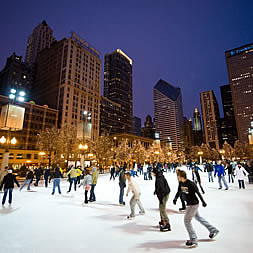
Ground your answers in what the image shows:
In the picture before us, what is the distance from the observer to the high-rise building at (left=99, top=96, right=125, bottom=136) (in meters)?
122

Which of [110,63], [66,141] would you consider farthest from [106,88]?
[66,141]

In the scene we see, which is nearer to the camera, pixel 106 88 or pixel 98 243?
pixel 98 243

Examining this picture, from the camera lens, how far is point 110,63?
558ft

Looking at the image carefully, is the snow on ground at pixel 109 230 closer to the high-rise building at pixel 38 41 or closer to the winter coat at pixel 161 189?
the winter coat at pixel 161 189

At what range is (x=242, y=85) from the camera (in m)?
150

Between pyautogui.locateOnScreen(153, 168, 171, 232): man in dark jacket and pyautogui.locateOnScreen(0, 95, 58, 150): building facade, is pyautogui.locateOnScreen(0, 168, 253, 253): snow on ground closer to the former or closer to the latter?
pyautogui.locateOnScreen(153, 168, 171, 232): man in dark jacket

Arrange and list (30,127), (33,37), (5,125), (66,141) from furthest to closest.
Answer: (33,37)
(30,127)
(66,141)
(5,125)

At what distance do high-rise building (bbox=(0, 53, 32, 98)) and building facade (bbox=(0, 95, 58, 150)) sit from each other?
1300 inches

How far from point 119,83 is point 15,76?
3383 inches

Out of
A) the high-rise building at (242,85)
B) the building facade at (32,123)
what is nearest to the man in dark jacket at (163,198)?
the building facade at (32,123)

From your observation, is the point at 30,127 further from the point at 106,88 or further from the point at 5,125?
the point at 106,88

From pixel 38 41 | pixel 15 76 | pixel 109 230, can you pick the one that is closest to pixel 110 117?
pixel 15 76

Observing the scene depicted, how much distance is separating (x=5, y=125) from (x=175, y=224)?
14.4 metres

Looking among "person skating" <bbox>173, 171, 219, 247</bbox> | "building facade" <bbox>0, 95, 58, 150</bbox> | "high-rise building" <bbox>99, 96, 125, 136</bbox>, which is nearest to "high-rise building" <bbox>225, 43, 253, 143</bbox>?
"high-rise building" <bbox>99, 96, 125, 136</bbox>
